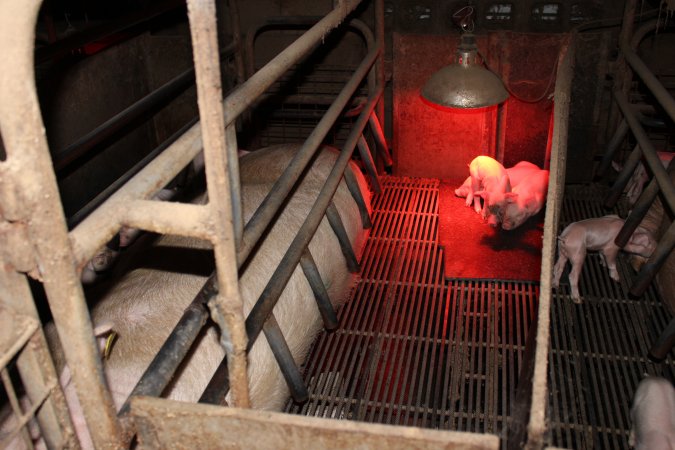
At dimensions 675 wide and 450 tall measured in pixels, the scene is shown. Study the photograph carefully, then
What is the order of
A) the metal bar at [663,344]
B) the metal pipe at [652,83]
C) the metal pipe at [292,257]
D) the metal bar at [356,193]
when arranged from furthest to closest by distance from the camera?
1. the metal bar at [356,193]
2. the metal pipe at [652,83]
3. the metal bar at [663,344]
4. the metal pipe at [292,257]

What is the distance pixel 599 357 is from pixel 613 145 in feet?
7.05

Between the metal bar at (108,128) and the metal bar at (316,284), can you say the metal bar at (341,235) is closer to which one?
the metal bar at (316,284)

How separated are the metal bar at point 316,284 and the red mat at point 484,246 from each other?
1.01 m

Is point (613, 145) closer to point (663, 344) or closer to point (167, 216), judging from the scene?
point (663, 344)

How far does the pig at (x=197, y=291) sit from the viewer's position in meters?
2.77

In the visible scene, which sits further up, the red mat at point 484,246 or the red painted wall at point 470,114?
the red painted wall at point 470,114

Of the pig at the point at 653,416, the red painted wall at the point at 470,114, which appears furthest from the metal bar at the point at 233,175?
the red painted wall at the point at 470,114

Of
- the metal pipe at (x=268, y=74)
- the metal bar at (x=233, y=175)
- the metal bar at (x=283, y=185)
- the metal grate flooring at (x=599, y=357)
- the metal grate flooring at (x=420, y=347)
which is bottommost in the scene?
the metal grate flooring at (x=599, y=357)

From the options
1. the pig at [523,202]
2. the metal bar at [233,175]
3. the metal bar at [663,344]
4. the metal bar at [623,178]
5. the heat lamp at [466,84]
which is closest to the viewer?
the metal bar at [233,175]

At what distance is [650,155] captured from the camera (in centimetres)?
424

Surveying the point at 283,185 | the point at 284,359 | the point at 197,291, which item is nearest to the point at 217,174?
the point at 283,185

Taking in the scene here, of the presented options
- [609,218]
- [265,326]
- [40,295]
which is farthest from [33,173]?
[609,218]

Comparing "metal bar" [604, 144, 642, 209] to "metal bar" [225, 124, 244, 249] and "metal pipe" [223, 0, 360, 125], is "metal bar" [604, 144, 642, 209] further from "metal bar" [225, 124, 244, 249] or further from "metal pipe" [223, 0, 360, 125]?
"metal bar" [225, 124, 244, 249]

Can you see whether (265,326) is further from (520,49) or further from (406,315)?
(520,49)
